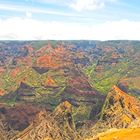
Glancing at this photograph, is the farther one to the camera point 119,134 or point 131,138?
point 119,134

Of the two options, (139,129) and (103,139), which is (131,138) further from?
(139,129)

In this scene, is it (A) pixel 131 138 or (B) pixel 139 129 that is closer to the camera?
(A) pixel 131 138

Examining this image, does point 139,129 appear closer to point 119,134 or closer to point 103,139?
point 119,134

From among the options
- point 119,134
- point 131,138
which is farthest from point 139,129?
point 131,138

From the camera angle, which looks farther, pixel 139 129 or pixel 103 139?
pixel 139 129

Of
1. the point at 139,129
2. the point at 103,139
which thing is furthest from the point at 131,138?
the point at 139,129

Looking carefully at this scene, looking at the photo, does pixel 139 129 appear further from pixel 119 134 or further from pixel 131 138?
pixel 131 138
